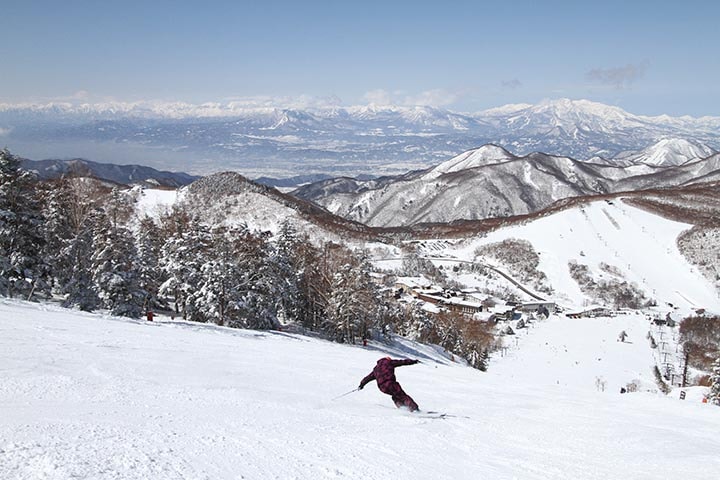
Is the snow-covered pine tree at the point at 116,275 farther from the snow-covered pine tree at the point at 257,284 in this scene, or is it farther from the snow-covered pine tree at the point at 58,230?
the snow-covered pine tree at the point at 257,284

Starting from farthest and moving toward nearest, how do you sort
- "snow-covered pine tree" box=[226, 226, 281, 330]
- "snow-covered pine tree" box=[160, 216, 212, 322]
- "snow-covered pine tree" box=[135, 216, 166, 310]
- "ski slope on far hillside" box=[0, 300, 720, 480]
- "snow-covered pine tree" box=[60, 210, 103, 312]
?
"snow-covered pine tree" box=[160, 216, 212, 322] → "snow-covered pine tree" box=[226, 226, 281, 330] → "snow-covered pine tree" box=[135, 216, 166, 310] → "snow-covered pine tree" box=[60, 210, 103, 312] → "ski slope on far hillside" box=[0, 300, 720, 480]

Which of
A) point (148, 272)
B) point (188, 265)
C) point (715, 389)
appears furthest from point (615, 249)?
point (148, 272)

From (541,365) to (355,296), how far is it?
41560 millimetres

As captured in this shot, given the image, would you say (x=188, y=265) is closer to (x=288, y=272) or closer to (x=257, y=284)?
(x=257, y=284)

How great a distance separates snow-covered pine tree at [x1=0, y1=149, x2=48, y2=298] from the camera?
2452 centimetres

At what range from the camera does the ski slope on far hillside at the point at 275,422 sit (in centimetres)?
578

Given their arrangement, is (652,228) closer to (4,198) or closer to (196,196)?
(196,196)

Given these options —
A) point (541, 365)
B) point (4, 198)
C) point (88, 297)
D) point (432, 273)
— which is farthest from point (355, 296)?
point (432, 273)

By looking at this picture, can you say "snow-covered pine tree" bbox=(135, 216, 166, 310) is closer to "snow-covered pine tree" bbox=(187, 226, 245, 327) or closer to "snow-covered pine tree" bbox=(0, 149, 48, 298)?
"snow-covered pine tree" bbox=(187, 226, 245, 327)

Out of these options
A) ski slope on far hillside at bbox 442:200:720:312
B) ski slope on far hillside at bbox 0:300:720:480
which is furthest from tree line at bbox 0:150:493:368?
ski slope on far hillside at bbox 442:200:720:312

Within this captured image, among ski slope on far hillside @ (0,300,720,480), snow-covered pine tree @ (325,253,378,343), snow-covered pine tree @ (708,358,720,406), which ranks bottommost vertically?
snow-covered pine tree @ (708,358,720,406)

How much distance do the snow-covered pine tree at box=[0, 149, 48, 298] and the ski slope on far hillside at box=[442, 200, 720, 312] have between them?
121754 mm

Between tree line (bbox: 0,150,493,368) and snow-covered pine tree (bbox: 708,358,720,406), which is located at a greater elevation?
tree line (bbox: 0,150,493,368)

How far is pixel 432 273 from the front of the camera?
13062 centimetres
